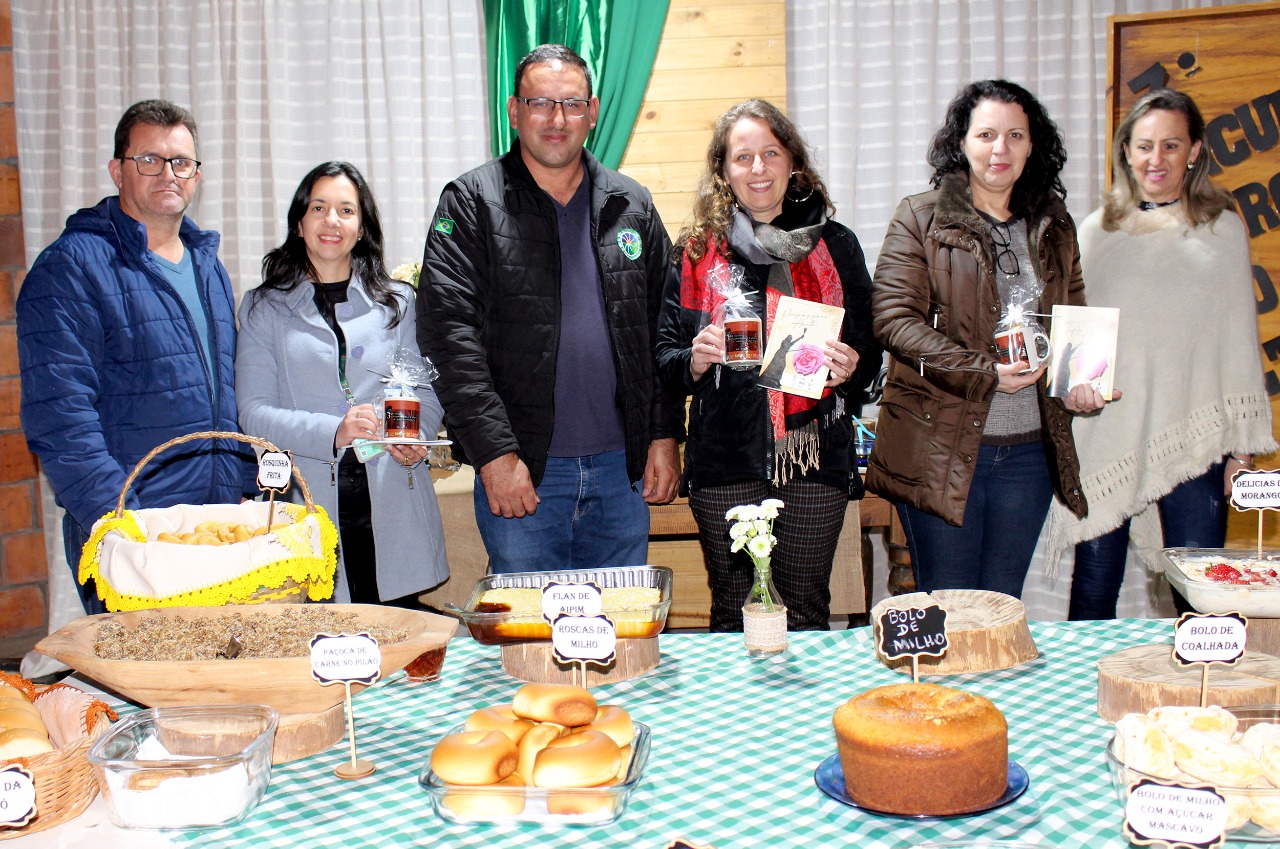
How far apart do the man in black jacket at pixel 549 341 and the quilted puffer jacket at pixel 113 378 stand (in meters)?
0.65

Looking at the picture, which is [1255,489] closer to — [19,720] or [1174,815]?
[1174,815]

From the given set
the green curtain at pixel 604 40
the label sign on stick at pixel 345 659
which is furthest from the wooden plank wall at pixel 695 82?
the label sign on stick at pixel 345 659

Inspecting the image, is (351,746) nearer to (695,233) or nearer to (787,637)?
(787,637)

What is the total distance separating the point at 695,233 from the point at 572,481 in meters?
0.75

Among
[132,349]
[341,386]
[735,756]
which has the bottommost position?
[735,756]

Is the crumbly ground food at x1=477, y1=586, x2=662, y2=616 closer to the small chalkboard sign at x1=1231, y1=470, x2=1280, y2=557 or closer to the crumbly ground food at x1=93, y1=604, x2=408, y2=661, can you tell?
the crumbly ground food at x1=93, y1=604, x2=408, y2=661

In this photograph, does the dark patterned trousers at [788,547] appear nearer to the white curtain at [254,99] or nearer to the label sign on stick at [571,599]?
the label sign on stick at [571,599]

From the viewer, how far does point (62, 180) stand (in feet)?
16.8

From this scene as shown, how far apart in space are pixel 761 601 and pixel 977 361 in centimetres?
104

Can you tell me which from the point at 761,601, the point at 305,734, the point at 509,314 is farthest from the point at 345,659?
the point at 509,314

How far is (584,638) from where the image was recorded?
5.48 ft

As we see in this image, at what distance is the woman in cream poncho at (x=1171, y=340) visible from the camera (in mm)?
3068

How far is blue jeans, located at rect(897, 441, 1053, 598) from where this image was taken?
2830 millimetres

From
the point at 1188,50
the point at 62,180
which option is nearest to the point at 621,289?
the point at 1188,50
